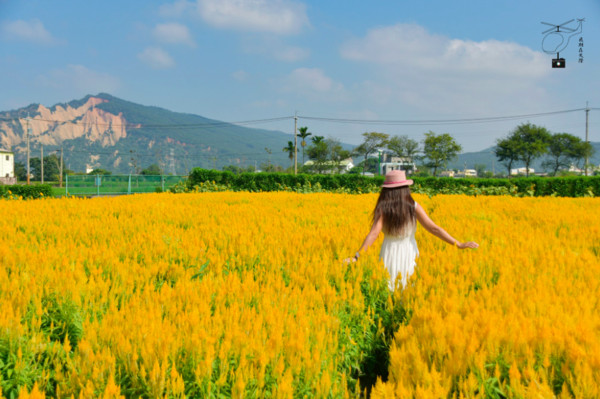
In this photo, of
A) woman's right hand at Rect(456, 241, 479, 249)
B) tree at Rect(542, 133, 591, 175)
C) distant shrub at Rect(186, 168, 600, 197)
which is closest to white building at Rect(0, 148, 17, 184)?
distant shrub at Rect(186, 168, 600, 197)

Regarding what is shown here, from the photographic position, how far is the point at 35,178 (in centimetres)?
12744

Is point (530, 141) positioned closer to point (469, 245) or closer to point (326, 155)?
point (326, 155)

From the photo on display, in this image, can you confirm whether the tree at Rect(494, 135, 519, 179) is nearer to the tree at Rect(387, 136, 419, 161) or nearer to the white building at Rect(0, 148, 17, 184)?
the tree at Rect(387, 136, 419, 161)

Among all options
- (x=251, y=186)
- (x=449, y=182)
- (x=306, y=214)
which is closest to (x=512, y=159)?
(x=449, y=182)

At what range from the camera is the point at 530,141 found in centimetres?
9056

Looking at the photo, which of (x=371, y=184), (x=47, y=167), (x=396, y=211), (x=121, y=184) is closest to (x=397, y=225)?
(x=396, y=211)

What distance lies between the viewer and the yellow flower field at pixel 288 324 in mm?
1782

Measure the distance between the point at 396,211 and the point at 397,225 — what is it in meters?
0.14

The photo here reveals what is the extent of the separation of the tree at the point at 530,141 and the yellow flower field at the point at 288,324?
97.4 metres

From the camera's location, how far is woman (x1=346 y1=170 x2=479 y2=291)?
3664 mm

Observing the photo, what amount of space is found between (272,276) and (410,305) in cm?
108

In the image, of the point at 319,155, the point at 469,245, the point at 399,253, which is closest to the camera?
the point at 469,245

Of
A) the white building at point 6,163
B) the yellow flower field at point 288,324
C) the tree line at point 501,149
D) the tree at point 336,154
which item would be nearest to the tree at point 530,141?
the tree line at point 501,149

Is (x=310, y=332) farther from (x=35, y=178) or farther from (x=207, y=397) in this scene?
(x=35, y=178)
